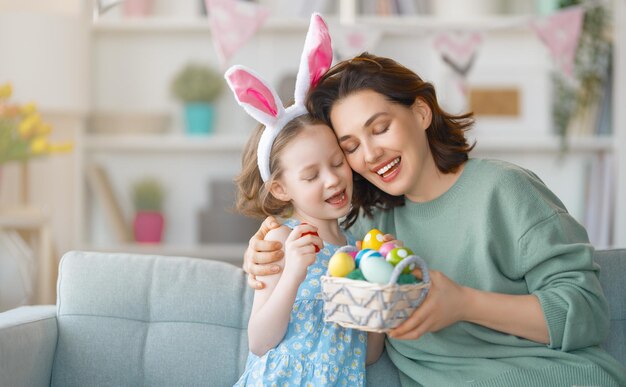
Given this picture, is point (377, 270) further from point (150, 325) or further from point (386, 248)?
point (150, 325)

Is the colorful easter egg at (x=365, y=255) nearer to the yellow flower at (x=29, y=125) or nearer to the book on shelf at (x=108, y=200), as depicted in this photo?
the yellow flower at (x=29, y=125)

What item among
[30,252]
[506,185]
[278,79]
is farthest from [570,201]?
[506,185]

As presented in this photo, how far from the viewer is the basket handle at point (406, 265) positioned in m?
1.45

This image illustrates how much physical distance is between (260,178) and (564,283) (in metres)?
0.66

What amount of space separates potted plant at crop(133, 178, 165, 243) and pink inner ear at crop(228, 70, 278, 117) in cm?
282

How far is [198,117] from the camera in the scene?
454 cm

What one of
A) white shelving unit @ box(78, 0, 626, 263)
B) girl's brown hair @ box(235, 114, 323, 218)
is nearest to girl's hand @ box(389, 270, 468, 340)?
girl's brown hair @ box(235, 114, 323, 218)

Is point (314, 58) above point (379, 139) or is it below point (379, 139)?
above

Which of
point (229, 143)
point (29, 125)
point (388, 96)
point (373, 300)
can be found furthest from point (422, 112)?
point (229, 143)

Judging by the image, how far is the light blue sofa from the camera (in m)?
1.99

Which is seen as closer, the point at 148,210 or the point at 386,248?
the point at 386,248

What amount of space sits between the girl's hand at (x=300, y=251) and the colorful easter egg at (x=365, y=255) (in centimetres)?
11

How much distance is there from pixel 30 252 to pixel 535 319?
2.79m

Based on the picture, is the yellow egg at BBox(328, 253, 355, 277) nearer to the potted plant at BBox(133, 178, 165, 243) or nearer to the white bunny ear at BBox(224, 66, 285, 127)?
the white bunny ear at BBox(224, 66, 285, 127)
